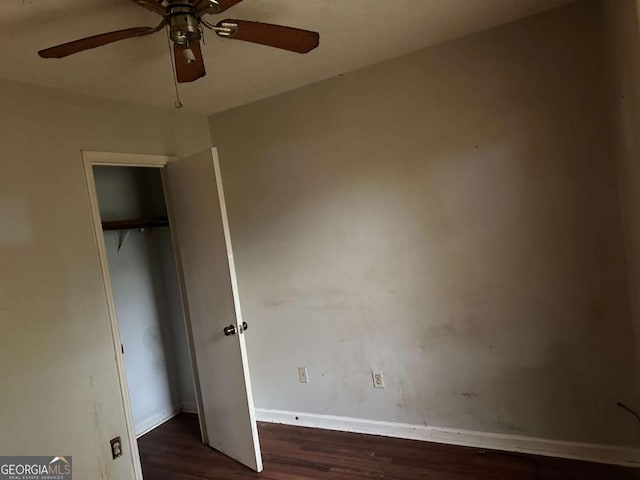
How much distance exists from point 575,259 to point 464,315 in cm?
68

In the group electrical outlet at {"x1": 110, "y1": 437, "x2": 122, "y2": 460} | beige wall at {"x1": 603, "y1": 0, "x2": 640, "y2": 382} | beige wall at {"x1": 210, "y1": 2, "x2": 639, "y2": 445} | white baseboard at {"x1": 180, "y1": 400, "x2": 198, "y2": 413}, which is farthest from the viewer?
white baseboard at {"x1": 180, "y1": 400, "x2": 198, "y2": 413}

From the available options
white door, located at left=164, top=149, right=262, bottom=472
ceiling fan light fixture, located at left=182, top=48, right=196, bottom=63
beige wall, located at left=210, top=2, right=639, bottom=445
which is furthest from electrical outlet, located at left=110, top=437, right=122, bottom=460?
ceiling fan light fixture, located at left=182, top=48, right=196, bottom=63

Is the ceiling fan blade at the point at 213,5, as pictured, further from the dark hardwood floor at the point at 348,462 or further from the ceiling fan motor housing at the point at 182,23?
the dark hardwood floor at the point at 348,462

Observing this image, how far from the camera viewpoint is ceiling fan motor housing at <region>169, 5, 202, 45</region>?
4.62 ft

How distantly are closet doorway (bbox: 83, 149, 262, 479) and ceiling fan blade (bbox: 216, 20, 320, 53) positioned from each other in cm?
111

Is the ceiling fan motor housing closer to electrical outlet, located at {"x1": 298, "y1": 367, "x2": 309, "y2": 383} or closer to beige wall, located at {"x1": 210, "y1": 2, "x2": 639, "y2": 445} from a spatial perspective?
beige wall, located at {"x1": 210, "y1": 2, "x2": 639, "y2": 445}

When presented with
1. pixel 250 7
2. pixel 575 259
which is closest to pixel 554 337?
pixel 575 259

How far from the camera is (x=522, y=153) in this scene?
234 centimetres

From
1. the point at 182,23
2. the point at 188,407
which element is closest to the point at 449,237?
the point at 182,23

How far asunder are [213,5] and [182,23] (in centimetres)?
13

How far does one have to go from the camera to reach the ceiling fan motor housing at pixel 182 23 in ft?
4.62

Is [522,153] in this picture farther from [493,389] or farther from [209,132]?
[209,132]

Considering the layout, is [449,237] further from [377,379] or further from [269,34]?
[269,34]

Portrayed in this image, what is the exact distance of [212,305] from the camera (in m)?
2.79
